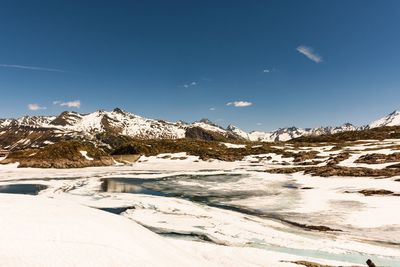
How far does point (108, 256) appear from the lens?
404 inches

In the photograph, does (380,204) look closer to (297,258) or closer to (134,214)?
(297,258)

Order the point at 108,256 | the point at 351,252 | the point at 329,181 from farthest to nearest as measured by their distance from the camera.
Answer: the point at 329,181, the point at 351,252, the point at 108,256

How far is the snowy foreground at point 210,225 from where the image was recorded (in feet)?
34.4

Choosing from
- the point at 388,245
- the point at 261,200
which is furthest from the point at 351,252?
the point at 261,200

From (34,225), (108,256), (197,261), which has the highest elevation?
(34,225)

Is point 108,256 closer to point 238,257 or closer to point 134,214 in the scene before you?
point 238,257

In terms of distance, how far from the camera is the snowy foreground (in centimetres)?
1049

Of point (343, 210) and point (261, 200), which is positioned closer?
point (343, 210)

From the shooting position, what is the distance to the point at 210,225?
28875 millimetres

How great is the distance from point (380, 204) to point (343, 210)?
478 cm

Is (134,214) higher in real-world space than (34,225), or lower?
lower

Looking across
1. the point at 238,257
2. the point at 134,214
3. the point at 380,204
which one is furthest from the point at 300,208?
the point at 238,257

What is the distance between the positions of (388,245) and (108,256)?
21.2 meters

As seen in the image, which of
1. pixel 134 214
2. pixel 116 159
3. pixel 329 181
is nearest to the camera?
pixel 134 214
